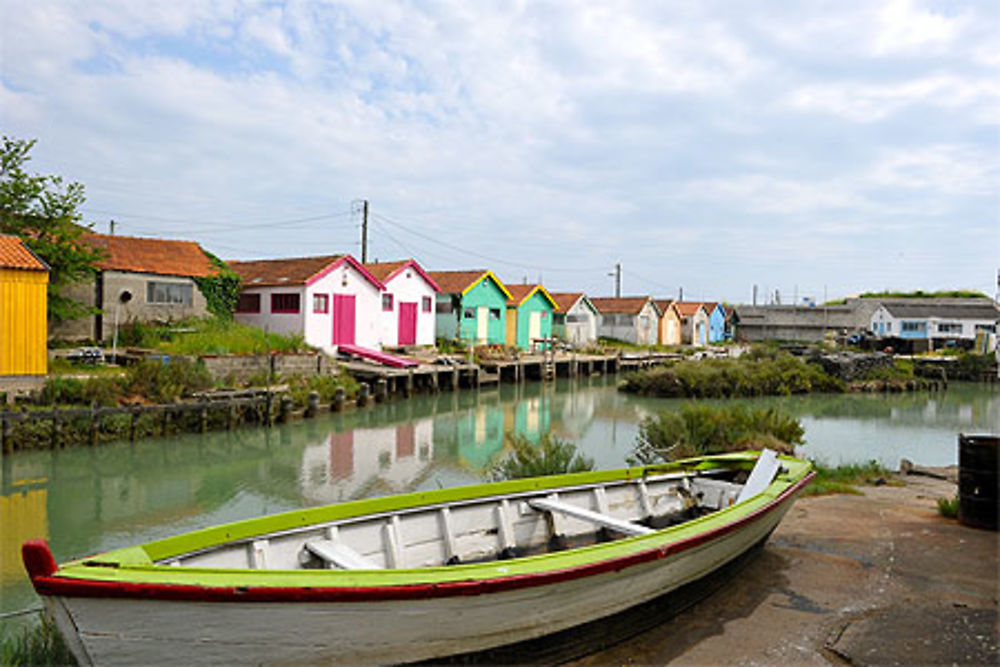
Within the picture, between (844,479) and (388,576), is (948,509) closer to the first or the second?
(844,479)

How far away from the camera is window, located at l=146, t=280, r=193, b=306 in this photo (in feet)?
81.3

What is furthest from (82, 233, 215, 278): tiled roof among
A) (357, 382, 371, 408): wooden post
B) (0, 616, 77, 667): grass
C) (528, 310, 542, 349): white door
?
(0, 616, 77, 667): grass

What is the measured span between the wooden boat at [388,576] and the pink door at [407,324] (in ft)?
82.5

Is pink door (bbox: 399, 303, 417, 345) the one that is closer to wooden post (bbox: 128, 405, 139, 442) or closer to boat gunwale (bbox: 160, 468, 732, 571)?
wooden post (bbox: 128, 405, 139, 442)

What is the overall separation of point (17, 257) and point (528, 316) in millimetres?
27322

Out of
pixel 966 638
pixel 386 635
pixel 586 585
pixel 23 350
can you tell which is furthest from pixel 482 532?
pixel 23 350

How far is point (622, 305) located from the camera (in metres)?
49.9

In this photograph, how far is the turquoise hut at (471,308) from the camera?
36031 mm

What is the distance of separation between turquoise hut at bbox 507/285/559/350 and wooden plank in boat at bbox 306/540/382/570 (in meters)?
33.7

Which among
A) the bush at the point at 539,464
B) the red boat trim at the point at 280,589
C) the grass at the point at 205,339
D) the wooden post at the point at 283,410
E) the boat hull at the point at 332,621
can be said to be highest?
the grass at the point at 205,339

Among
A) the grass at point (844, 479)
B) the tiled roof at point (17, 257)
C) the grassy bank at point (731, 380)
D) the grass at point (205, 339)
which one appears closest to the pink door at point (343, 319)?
the grass at point (205, 339)

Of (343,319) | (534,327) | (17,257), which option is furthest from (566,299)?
(17,257)

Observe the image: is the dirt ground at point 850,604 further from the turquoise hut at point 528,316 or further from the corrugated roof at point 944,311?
the corrugated roof at point 944,311

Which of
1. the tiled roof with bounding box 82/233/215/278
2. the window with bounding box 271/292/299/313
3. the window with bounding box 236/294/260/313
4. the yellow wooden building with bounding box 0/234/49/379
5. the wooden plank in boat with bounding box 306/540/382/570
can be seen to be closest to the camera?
the wooden plank in boat with bounding box 306/540/382/570
